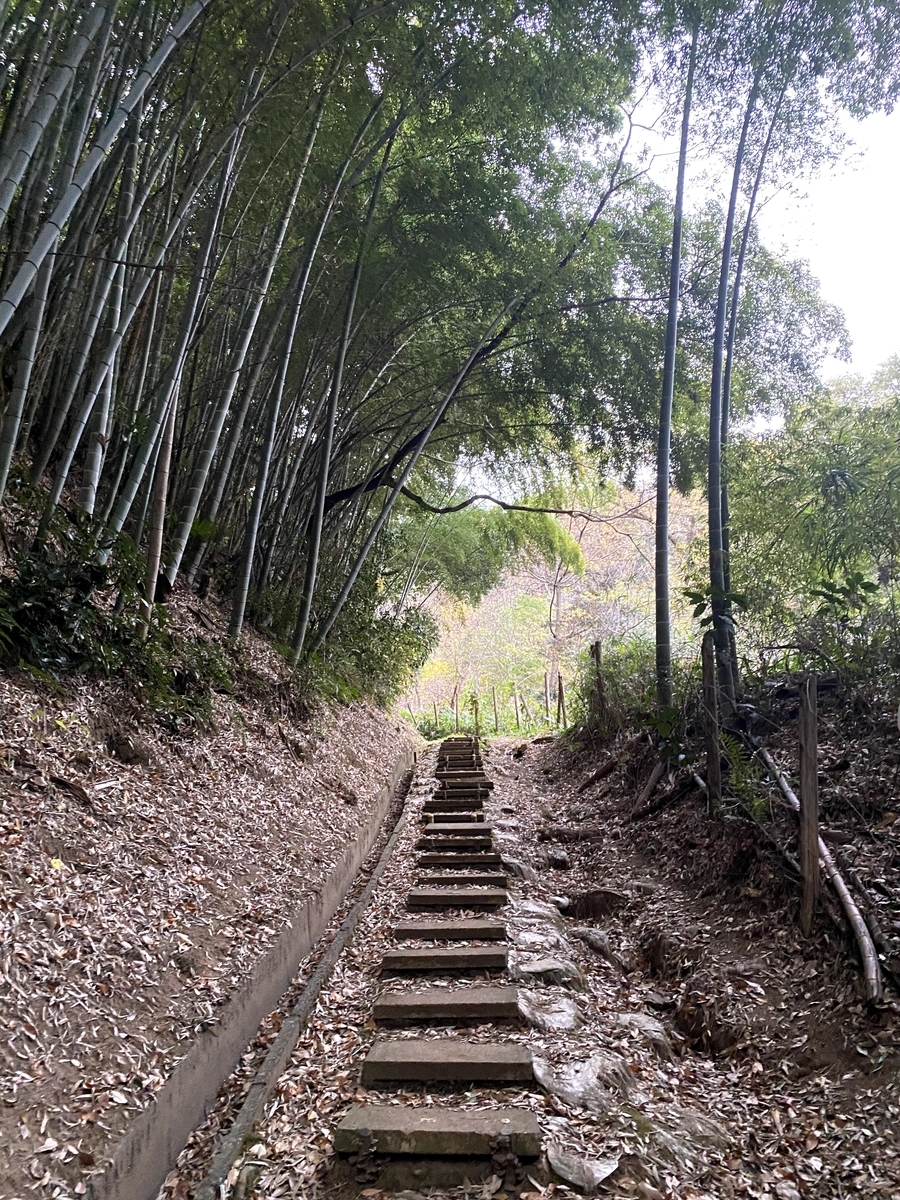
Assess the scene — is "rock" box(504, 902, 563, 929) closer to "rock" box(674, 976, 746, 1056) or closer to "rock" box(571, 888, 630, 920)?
"rock" box(571, 888, 630, 920)

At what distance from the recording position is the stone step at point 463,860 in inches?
168

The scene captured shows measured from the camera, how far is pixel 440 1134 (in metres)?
1.82

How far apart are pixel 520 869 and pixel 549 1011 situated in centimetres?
168

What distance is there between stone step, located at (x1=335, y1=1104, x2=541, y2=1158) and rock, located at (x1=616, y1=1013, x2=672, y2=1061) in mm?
756

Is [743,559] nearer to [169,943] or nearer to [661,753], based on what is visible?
[661,753]

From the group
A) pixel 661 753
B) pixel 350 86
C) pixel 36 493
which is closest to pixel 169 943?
pixel 36 493

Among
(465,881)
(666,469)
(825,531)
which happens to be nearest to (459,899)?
(465,881)

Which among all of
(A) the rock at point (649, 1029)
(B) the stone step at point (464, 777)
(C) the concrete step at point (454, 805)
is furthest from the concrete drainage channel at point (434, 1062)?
(B) the stone step at point (464, 777)

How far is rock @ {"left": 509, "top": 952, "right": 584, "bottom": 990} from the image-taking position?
282cm

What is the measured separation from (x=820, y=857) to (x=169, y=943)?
235 centimetres

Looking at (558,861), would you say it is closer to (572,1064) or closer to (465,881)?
(465,881)

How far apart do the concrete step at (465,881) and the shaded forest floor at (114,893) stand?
1.91ft

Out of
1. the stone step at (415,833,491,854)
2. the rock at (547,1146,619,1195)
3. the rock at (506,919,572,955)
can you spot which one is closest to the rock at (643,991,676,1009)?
the rock at (506,919,572,955)

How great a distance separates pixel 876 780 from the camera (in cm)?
300
